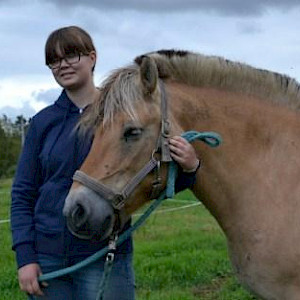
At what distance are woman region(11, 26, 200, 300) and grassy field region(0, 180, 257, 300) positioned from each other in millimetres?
2642

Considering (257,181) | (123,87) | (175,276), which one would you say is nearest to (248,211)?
(257,181)

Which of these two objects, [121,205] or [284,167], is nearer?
[121,205]

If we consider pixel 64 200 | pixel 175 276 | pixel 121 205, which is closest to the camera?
pixel 121 205

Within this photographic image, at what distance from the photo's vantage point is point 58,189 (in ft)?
11.1

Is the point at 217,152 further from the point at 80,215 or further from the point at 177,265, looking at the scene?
the point at 177,265

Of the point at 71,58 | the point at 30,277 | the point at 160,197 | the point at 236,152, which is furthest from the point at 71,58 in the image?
the point at 30,277

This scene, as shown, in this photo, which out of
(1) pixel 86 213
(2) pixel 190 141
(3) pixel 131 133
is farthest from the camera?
(2) pixel 190 141

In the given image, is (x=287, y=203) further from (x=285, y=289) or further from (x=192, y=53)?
(x=192, y=53)

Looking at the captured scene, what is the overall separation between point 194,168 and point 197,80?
0.47m

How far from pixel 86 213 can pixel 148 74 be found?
0.68m

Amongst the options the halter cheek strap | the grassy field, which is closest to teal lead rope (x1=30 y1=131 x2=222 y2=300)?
the halter cheek strap

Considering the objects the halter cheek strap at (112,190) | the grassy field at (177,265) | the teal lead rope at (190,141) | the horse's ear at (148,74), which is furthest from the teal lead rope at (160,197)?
the grassy field at (177,265)

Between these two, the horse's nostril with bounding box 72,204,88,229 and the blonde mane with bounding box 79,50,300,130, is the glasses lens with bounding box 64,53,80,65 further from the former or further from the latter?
the horse's nostril with bounding box 72,204,88,229

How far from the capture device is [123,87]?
10.5 ft
